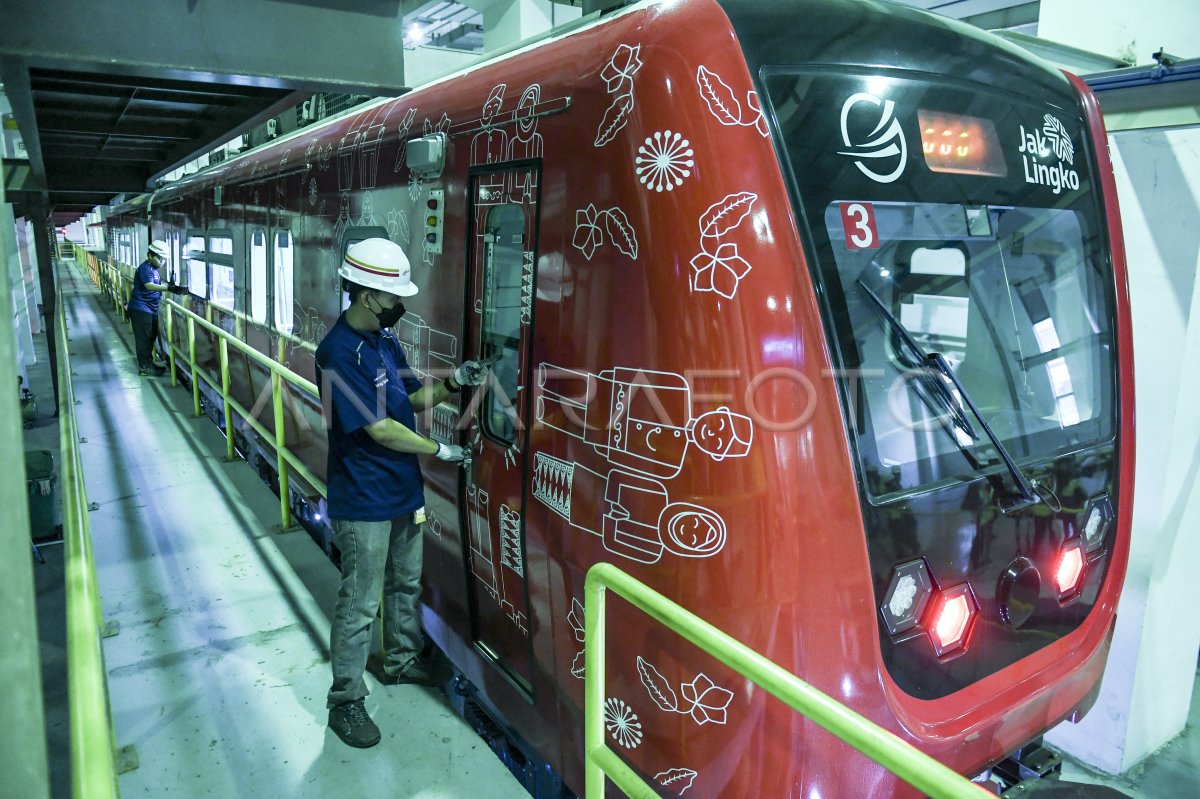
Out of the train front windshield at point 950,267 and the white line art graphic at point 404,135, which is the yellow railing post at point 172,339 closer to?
the white line art graphic at point 404,135

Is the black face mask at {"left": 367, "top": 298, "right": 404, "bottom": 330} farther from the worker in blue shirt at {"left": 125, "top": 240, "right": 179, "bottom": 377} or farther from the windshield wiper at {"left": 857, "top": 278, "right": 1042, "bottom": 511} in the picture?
the worker in blue shirt at {"left": 125, "top": 240, "right": 179, "bottom": 377}

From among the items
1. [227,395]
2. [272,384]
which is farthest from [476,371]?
[227,395]

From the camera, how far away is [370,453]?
3.12 metres

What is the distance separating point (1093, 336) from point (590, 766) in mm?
2169

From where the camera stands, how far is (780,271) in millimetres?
1957

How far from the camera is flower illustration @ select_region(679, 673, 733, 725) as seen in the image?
1.99 metres

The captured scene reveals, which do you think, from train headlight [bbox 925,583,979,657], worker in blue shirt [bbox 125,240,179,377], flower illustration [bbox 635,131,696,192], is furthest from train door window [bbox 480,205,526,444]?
worker in blue shirt [bbox 125,240,179,377]

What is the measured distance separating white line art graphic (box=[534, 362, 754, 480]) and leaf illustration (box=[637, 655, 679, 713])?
53cm

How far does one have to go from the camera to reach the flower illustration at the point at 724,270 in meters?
1.95

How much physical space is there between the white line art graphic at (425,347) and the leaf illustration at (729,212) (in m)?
1.40

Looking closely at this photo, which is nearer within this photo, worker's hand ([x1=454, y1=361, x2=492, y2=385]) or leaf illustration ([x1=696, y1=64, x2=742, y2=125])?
leaf illustration ([x1=696, y1=64, x2=742, y2=125])

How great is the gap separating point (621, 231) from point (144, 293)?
457 inches

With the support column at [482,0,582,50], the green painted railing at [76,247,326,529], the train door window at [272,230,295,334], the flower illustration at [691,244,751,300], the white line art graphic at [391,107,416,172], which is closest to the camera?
the flower illustration at [691,244,751,300]

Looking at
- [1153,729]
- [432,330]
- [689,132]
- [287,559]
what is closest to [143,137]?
[287,559]
